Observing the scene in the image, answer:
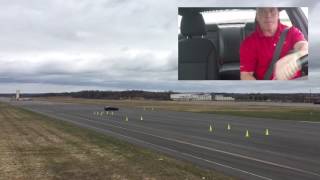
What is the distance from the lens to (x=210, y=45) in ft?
160

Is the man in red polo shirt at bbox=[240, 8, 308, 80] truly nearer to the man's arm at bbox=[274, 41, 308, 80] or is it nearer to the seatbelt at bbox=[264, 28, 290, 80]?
the man's arm at bbox=[274, 41, 308, 80]

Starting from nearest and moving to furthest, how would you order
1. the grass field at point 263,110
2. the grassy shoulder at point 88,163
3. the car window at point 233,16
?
1. the grassy shoulder at point 88,163
2. the car window at point 233,16
3. the grass field at point 263,110

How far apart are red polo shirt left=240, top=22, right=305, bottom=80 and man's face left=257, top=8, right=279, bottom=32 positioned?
1.45ft

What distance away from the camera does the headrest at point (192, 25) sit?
4841 centimetres

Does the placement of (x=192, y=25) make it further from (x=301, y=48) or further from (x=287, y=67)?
→ (x=301, y=48)

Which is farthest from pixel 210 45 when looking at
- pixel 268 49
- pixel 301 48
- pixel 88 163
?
pixel 88 163

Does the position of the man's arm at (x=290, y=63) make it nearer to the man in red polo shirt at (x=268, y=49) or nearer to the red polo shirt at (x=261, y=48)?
the man in red polo shirt at (x=268, y=49)

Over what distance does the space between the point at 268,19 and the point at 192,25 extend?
7623 millimetres

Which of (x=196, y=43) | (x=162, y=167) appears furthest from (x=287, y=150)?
(x=196, y=43)

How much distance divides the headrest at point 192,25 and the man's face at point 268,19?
19.3 feet

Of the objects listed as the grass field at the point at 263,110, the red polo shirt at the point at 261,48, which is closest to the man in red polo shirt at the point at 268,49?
the red polo shirt at the point at 261,48

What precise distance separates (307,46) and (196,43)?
11.5m

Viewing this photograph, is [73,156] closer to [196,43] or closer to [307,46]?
[196,43]

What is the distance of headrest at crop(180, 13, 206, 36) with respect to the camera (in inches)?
1906
